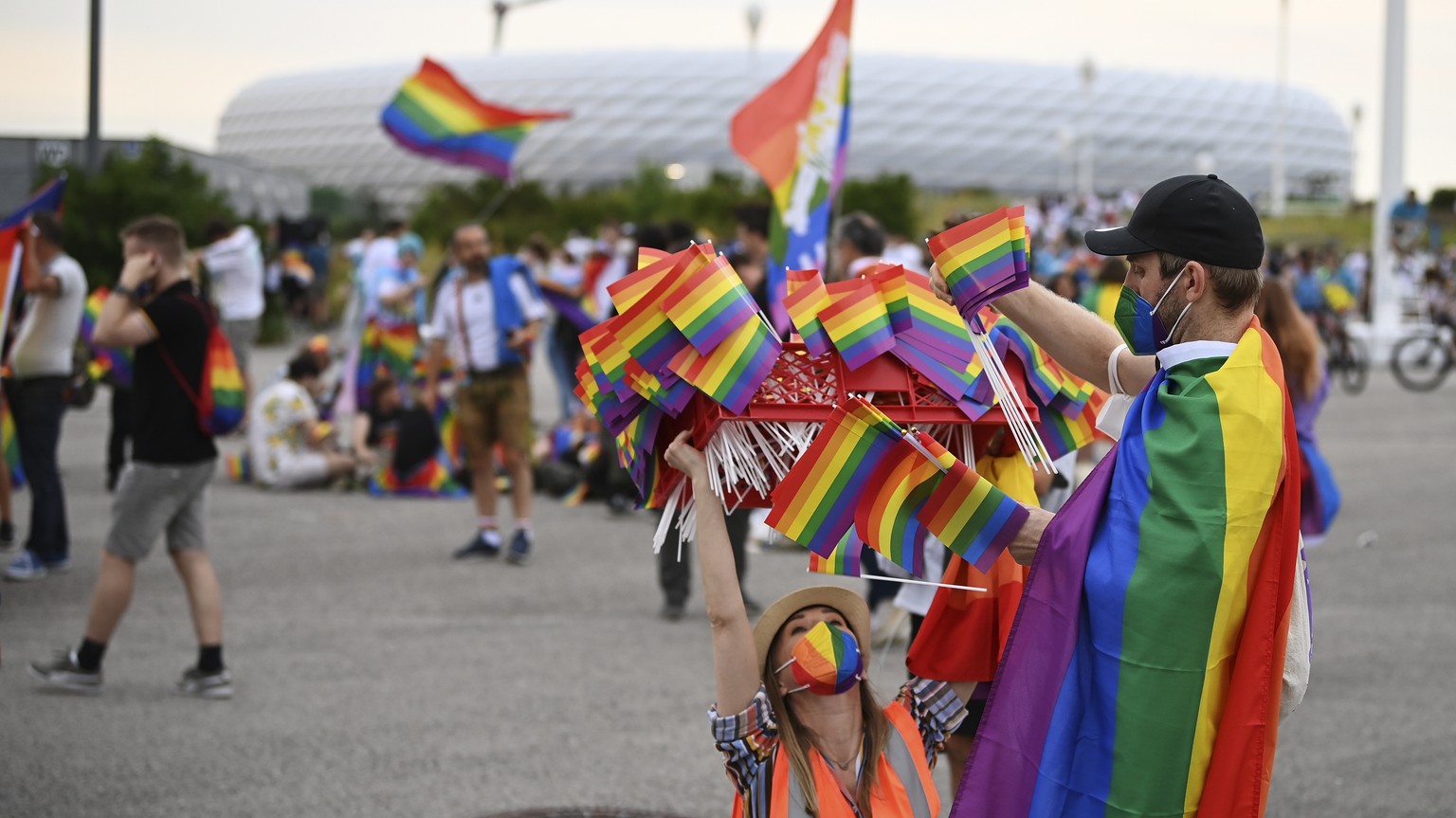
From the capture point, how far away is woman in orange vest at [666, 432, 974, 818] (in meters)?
2.98

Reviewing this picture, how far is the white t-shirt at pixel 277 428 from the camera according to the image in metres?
12.1

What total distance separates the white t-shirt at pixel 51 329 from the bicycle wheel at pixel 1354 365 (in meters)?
16.9

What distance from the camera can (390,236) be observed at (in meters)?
15.4

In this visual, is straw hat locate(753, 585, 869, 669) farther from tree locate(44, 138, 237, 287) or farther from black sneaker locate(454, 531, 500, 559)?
tree locate(44, 138, 237, 287)

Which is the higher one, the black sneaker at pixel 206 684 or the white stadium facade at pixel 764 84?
the white stadium facade at pixel 764 84

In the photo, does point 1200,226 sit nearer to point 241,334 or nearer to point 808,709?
point 808,709

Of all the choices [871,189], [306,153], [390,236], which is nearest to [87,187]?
[390,236]

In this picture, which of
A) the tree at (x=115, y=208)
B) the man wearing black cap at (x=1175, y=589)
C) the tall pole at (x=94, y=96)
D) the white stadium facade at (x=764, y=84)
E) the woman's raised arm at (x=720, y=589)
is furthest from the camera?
the white stadium facade at (x=764, y=84)

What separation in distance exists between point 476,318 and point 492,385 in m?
0.46

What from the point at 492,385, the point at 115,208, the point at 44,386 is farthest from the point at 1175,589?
the point at 115,208

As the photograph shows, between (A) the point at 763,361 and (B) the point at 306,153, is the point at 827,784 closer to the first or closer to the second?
(A) the point at 763,361

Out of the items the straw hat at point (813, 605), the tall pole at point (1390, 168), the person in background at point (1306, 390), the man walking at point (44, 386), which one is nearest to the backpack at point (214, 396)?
the man walking at point (44, 386)

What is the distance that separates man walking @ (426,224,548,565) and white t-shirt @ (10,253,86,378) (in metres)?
2.27

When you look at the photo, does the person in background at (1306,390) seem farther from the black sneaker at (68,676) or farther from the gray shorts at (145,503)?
the black sneaker at (68,676)
